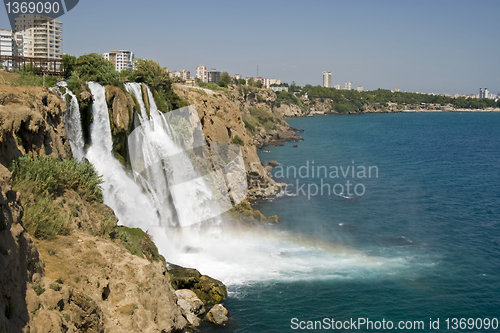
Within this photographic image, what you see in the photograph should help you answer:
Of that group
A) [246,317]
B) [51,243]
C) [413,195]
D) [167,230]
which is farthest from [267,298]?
[413,195]

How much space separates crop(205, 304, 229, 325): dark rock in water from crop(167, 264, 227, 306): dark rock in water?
131 cm

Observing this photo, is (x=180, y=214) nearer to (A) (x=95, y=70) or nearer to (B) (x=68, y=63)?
(A) (x=95, y=70)

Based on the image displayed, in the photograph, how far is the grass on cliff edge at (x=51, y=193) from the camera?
33.9 ft

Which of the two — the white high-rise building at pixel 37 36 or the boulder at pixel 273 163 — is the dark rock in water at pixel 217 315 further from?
the white high-rise building at pixel 37 36

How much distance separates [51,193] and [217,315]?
9474mm

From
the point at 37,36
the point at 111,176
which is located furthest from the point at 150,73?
the point at 37,36

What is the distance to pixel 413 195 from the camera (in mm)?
40812

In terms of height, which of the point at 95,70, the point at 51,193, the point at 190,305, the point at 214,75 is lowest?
the point at 190,305

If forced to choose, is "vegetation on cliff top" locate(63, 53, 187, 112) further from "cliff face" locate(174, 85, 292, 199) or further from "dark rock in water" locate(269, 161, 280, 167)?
"dark rock in water" locate(269, 161, 280, 167)

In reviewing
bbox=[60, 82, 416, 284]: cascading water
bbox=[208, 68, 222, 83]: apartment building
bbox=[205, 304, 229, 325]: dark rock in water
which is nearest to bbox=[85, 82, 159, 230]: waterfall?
bbox=[60, 82, 416, 284]: cascading water

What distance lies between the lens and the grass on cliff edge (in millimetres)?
10336

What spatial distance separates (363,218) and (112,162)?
21236mm

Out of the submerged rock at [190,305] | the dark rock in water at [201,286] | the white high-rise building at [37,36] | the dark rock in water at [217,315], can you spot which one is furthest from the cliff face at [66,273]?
the white high-rise building at [37,36]

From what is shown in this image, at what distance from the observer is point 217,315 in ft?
59.4
